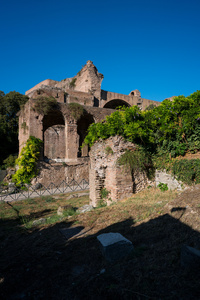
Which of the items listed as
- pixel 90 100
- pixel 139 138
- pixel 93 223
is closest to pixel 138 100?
pixel 90 100

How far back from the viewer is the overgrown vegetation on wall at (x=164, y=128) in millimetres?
6734

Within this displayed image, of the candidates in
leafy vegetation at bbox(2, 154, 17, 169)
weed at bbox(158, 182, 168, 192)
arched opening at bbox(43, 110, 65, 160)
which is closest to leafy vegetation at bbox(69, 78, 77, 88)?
arched opening at bbox(43, 110, 65, 160)

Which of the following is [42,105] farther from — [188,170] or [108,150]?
[188,170]

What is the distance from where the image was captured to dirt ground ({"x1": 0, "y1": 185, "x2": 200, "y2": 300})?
6.87ft

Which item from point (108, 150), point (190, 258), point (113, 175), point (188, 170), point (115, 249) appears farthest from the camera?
point (108, 150)

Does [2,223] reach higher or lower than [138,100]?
lower

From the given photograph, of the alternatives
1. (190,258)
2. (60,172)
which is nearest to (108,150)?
(190,258)

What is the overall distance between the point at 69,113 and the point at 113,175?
450 inches

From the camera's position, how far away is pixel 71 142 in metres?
17.4

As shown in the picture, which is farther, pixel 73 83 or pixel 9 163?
pixel 73 83

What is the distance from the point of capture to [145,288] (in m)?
2.05

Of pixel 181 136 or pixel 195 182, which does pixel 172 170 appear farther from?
pixel 181 136

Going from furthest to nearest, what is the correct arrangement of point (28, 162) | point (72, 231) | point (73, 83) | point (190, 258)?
point (73, 83)
point (28, 162)
point (72, 231)
point (190, 258)

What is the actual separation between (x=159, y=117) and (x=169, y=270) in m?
6.19
